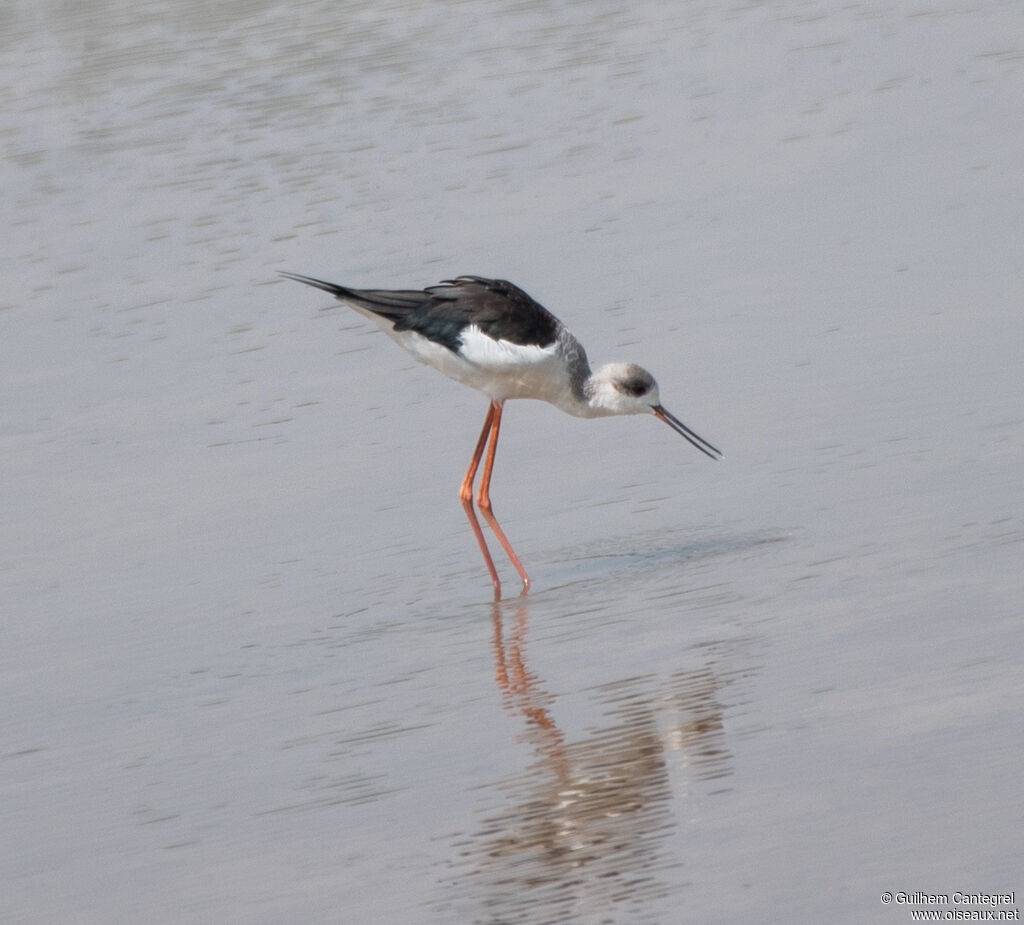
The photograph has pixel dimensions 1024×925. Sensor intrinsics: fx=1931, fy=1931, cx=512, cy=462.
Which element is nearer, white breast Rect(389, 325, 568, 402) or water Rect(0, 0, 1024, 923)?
water Rect(0, 0, 1024, 923)

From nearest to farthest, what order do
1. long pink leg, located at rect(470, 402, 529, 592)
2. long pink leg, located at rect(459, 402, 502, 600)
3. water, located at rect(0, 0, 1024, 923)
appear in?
water, located at rect(0, 0, 1024, 923) < long pink leg, located at rect(470, 402, 529, 592) < long pink leg, located at rect(459, 402, 502, 600)

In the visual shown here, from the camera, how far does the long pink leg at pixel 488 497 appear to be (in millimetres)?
6992

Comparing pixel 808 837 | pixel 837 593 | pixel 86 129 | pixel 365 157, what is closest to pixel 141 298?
pixel 365 157

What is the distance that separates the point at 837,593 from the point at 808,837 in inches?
67.8

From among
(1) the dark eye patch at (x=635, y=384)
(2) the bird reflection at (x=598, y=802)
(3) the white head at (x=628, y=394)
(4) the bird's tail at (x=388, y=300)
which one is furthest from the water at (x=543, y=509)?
(4) the bird's tail at (x=388, y=300)

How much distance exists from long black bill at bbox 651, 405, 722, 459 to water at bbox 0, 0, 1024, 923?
0.08m

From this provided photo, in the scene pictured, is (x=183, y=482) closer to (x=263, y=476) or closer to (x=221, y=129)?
(x=263, y=476)

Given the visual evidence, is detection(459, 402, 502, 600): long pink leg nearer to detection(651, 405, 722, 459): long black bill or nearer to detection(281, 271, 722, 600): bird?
detection(281, 271, 722, 600): bird

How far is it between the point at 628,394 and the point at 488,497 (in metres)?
0.69

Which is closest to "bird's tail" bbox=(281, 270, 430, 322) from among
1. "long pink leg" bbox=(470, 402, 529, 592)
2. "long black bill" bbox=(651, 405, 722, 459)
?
"long pink leg" bbox=(470, 402, 529, 592)

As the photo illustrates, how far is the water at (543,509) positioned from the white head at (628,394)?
10.3 inches

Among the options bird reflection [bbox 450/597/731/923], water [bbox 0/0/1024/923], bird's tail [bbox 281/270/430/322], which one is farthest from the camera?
bird's tail [bbox 281/270/430/322]

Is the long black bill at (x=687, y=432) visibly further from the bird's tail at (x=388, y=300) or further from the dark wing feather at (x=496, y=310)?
the bird's tail at (x=388, y=300)

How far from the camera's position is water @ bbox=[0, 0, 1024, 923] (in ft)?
15.7
